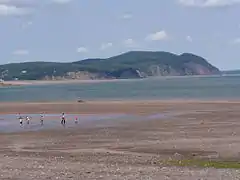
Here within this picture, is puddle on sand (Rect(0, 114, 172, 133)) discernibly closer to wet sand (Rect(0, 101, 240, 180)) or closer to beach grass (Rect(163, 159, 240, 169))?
wet sand (Rect(0, 101, 240, 180))

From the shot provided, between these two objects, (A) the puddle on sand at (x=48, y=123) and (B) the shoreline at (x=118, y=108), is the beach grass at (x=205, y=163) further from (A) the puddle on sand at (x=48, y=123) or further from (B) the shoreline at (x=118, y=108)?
(B) the shoreline at (x=118, y=108)

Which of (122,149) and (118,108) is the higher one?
(118,108)

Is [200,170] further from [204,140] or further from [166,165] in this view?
[204,140]

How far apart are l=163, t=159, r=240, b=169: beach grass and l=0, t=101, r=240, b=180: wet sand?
663 mm

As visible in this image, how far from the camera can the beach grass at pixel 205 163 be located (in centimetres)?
2337

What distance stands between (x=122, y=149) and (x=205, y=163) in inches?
300

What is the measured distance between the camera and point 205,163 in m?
24.6

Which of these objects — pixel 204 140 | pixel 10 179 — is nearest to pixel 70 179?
pixel 10 179

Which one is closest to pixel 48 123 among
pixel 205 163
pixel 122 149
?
pixel 122 149

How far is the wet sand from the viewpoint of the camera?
21188mm

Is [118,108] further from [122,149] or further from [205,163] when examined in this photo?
[205,163]

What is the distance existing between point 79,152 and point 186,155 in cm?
552

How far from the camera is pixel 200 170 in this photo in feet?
72.2

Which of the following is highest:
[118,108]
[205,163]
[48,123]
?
[118,108]
